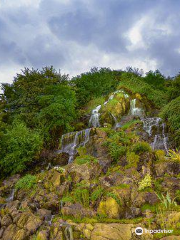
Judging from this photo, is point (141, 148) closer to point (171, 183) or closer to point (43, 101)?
point (171, 183)

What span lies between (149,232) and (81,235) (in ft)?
7.22

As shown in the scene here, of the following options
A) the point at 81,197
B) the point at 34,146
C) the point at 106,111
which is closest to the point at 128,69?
the point at 106,111

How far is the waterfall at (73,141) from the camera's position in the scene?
14.3 meters

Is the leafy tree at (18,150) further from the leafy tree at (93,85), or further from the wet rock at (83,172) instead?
the leafy tree at (93,85)

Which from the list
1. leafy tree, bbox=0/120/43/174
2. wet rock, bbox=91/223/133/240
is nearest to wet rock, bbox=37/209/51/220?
wet rock, bbox=91/223/133/240

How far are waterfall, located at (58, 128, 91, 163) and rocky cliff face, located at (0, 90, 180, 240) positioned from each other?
0.35 feet

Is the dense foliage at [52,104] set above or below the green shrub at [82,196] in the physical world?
above

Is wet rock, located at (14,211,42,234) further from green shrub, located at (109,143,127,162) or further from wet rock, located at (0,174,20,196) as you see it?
green shrub, located at (109,143,127,162)

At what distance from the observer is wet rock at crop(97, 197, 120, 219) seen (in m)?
7.63

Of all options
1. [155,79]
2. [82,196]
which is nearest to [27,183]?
[82,196]

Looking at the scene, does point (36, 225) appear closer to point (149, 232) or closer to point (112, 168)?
point (149, 232)

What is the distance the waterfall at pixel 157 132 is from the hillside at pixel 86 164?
2.7 inches

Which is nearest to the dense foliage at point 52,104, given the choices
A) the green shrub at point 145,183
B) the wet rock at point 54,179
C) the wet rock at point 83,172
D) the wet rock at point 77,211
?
→ the wet rock at point 83,172

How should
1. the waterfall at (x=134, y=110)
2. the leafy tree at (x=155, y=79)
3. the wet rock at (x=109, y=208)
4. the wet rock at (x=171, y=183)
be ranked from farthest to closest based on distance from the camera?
the leafy tree at (x=155, y=79)
the waterfall at (x=134, y=110)
the wet rock at (x=171, y=183)
the wet rock at (x=109, y=208)
